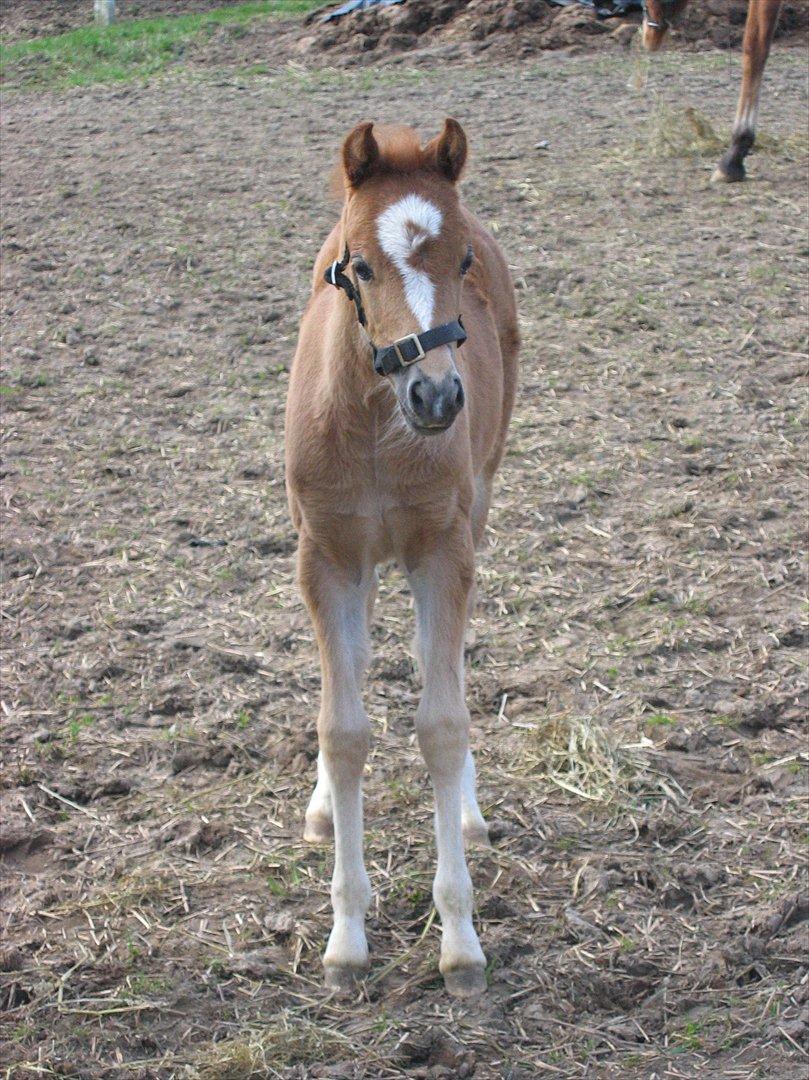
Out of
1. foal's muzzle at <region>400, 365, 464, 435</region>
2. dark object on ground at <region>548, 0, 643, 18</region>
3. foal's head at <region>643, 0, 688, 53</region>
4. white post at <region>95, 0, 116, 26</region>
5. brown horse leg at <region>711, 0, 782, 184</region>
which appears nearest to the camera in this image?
foal's muzzle at <region>400, 365, 464, 435</region>

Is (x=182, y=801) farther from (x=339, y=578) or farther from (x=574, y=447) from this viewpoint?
(x=574, y=447)

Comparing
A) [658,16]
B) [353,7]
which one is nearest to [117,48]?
[353,7]

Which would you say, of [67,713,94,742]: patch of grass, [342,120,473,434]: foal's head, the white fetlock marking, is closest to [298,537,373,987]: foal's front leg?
the white fetlock marking

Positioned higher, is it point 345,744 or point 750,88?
point 345,744

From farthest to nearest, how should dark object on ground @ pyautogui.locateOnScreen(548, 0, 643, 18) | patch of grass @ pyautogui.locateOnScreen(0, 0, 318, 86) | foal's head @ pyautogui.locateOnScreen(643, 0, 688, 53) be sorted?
dark object on ground @ pyautogui.locateOnScreen(548, 0, 643, 18) < patch of grass @ pyautogui.locateOnScreen(0, 0, 318, 86) < foal's head @ pyautogui.locateOnScreen(643, 0, 688, 53)

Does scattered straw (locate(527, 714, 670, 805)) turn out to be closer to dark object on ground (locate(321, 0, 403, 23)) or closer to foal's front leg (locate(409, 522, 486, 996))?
foal's front leg (locate(409, 522, 486, 996))

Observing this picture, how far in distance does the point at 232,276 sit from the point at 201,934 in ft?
17.4

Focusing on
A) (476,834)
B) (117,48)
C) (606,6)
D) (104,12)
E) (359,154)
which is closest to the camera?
(359,154)

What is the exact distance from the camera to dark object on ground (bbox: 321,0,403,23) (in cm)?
1445

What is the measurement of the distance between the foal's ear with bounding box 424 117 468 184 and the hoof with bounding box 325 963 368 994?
1.89m

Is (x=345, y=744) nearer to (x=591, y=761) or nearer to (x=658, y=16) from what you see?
(x=591, y=761)

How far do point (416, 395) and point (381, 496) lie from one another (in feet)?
1.46

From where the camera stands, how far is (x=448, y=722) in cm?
327

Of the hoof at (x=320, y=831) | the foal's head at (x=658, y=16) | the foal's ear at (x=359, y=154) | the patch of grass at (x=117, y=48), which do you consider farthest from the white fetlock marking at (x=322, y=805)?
the patch of grass at (x=117, y=48)
